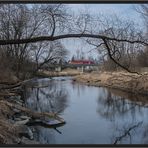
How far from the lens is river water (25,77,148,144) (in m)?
4.27

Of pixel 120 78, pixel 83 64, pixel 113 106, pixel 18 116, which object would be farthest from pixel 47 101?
pixel 113 106

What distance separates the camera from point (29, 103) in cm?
500

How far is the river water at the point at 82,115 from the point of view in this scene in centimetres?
427

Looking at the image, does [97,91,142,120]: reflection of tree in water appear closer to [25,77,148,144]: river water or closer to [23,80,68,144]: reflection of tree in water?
[25,77,148,144]: river water

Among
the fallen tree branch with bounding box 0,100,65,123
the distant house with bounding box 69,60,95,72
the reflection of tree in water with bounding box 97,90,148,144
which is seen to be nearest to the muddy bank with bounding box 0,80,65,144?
the fallen tree branch with bounding box 0,100,65,123

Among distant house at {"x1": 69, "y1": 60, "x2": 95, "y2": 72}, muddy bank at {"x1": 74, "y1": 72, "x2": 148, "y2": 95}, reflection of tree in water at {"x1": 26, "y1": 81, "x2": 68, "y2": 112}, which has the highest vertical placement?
distant house at {"x1": 69, "y1": 60, "x2": 95, "y2": 72}

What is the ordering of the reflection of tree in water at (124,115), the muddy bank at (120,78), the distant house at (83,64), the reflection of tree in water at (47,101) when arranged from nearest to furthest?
the distant house at (83,64) → the muddy bank at (120,78) → the reflection of tree in water at (124,115) → the reflection of tree in water at (47,101)

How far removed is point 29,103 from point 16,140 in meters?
1.42

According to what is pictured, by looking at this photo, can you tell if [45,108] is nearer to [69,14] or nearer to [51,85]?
[51,85]

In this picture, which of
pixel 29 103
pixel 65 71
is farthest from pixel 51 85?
pixel 29 103

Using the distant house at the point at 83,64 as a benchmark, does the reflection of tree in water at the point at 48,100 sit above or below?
below

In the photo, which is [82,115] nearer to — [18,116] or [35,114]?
[35,114]

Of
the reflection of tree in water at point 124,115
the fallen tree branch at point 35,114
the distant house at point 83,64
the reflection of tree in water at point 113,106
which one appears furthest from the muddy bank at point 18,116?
the reflection of tree in water at point 113,106

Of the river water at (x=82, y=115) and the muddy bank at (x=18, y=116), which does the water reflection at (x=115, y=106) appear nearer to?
the river water at (x=82, y=115)
